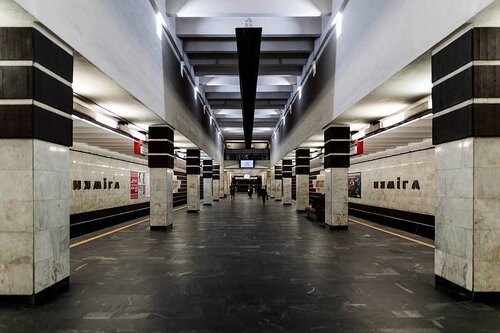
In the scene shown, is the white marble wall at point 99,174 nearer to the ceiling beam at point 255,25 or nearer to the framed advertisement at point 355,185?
the ceiling beam at point 255,25

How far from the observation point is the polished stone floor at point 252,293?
367 cm

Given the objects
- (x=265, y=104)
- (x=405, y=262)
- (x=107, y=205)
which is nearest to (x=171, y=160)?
(x=107, y=205)

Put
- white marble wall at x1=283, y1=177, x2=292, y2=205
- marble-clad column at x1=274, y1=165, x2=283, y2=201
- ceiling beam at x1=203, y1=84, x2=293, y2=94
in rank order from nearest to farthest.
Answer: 1. ceiling beam at x1=203, y1=84, x2=293, y2=94
2. white marble wall at x1=283, y1=177, x2=292, y2=205
3. marble-clad column at x1=274, y1=165, x2=283, y2=201

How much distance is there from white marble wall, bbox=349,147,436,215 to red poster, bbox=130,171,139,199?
11924 millimetres

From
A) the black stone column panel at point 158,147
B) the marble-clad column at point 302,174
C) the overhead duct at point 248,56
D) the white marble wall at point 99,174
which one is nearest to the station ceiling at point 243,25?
the overhead duct at point 248,56

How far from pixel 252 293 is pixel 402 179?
10.2m

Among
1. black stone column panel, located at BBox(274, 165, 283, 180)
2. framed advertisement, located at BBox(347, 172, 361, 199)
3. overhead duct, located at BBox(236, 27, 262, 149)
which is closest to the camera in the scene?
overhead duct, located at BBox(236, 27, 262, 149)

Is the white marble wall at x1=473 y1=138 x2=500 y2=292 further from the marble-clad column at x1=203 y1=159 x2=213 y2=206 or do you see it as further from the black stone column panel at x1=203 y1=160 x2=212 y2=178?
the black stone column panel at x1=203 y1=160 x2=212 y2=178

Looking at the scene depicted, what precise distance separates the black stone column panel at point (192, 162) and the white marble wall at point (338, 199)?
368 inches

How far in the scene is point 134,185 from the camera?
55.7 feet

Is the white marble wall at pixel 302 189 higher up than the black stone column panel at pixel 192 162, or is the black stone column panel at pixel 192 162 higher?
the black stone column panel at pixel 192 162

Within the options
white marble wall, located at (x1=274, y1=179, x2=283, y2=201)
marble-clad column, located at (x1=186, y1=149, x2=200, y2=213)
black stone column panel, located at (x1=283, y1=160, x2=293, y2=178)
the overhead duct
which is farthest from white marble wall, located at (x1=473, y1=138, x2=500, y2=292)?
white marble wall, located at (x1=274, y1=179, x2=283, y2=201)

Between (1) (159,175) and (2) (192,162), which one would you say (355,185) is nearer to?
(2) (192,162)

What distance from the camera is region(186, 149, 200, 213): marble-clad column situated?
60.3 feet
